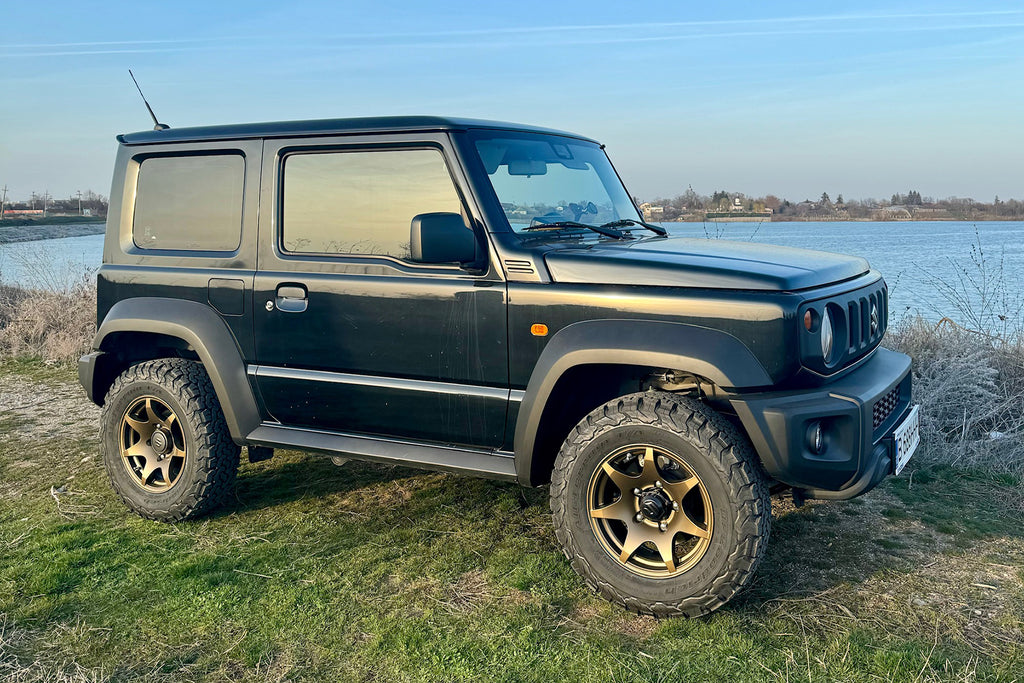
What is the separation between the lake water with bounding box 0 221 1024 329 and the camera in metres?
6.71

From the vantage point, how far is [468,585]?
3541 millimetres

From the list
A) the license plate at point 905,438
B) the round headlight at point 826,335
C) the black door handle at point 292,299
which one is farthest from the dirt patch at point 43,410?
the license plate at point 905,438

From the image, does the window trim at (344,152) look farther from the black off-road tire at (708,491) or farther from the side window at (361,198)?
the black off-road tire at (708,491)

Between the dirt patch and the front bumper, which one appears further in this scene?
the dirt patch

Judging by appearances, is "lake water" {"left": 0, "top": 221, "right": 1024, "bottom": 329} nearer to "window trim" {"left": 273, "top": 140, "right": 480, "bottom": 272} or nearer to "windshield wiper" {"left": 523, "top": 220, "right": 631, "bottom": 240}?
"windshield wiper" {"left": 523, "top": 220, "right": 631, "bottom": 240}

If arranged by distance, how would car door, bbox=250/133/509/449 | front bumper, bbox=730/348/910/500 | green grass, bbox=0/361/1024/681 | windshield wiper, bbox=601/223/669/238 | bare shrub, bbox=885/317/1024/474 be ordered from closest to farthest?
green grass, bbox=0/361/1024/681
front bumper, bbox=730/348/910/500
car door, bbox=250/133/509/449
windshield wiper, bbox=601/223/669/238
bare shrub, bbox=885/317/1024/474

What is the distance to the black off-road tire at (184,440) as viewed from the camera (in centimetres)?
428

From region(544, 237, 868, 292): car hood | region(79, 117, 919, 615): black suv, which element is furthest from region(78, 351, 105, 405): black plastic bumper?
region(544, 237, 868, 292): car hood

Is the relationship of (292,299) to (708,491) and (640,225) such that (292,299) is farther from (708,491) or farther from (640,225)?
(708,491)

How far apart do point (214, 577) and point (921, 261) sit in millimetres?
6752

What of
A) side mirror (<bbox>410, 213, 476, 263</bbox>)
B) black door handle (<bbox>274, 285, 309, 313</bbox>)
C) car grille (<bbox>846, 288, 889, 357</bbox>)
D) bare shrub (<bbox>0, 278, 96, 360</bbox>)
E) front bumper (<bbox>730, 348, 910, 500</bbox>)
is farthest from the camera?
bare shrub (<bbox>0, 278, 96, 360</bbox>)

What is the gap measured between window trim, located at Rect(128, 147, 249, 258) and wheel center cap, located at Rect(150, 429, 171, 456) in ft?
3.24

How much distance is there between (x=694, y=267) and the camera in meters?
3.16

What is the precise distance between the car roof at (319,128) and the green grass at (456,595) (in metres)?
2.02
